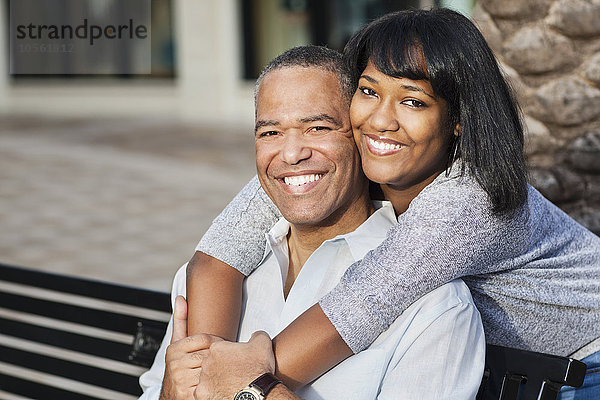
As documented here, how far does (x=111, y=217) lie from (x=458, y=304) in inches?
279

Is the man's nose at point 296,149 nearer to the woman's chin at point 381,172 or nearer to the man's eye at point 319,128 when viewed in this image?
the man's eye at point 319,128

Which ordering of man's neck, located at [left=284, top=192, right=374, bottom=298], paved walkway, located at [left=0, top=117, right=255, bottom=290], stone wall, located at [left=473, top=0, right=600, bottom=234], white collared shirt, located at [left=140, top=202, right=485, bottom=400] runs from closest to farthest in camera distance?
white collared shirt, located at [left=140, top=202, right=485, bottom=400] < man's neck, located at [left=284, top=192, right=374, bottom=298] < stone wall, located at [left=473, top=0, right=600, bottom=234] < paved walkway, located at [left=0, top=117, right=255, bottom=290]

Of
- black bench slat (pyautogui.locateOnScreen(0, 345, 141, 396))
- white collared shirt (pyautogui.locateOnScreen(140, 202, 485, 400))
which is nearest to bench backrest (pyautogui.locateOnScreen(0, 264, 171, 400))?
black bench slat (pyautogui.locateOnScreen(0, 345, 141, 396))

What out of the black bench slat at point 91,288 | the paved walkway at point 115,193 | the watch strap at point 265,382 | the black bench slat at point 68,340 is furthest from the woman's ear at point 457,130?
the paved walkway at point 115,193

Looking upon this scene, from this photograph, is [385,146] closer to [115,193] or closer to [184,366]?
[184,366]

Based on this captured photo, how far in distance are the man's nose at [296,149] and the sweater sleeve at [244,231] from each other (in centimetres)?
37

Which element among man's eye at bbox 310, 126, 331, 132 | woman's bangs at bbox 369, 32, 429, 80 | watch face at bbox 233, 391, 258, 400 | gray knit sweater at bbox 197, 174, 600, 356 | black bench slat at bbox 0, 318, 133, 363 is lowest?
black bench slat at bbox 0, 318, 133, 363

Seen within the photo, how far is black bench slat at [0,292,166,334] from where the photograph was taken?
3105 mm

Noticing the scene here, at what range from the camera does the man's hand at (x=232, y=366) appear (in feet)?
6.75

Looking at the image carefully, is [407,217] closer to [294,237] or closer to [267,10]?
[294,237]

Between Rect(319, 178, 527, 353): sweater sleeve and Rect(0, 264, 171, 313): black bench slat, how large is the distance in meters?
1.13

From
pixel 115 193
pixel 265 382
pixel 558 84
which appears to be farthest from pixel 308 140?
pixel 115 193

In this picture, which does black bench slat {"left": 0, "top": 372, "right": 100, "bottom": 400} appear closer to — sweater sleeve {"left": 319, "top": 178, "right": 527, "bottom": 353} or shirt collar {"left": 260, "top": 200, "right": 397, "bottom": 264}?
shirt collar {"left": 260, "top": 200, "right": 397, "bottom": 264}

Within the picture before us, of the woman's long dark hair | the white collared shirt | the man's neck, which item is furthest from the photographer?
the man's neck
